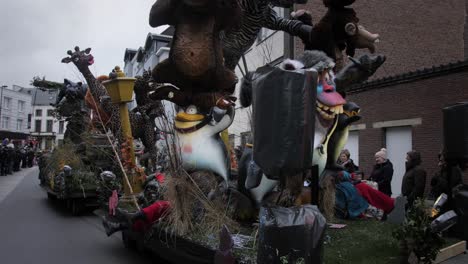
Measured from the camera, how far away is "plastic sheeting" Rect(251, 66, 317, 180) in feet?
11.0

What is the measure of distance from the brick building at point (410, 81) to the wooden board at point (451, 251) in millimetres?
7780

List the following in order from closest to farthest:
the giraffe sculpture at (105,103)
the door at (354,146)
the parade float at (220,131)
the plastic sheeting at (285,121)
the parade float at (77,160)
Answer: the plastic sheeting at (285,121) < the parade float at (220,131) < the parade float at (77,160) < the giraffe sculpture at (105,103) < the door at (354,146)

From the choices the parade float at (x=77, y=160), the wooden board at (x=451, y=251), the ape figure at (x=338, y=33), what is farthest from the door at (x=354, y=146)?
the wooden board at (x=451, y=251)

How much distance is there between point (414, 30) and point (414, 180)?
49.5 feet

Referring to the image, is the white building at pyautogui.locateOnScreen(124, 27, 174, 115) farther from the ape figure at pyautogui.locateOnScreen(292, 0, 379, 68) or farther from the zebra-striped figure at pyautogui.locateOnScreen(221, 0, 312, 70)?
the ape figure at pyautogui.locateOnScreen(292, 0, 379, 68)

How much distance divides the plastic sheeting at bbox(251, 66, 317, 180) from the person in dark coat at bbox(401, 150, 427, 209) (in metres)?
5.09

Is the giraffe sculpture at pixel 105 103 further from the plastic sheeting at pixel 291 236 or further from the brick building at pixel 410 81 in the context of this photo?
the brick building at pixel 410 81

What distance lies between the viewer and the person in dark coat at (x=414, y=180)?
7.79m

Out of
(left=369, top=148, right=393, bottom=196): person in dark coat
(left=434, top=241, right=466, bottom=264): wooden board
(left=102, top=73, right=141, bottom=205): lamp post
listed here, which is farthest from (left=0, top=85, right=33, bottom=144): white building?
(left=434, top=241, right=466, bottom=264): wooden board

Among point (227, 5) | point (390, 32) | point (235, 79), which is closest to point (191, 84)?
point (235, 79)

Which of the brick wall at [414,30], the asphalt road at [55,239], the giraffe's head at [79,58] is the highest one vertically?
the brick wall at [414,30]

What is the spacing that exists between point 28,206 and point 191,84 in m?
8.32

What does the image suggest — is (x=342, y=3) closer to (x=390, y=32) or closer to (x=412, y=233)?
(x=412, y=233)

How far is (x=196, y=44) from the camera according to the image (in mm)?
6148
